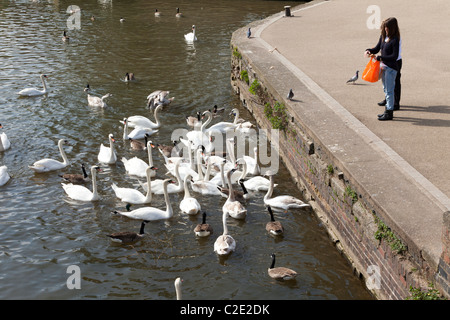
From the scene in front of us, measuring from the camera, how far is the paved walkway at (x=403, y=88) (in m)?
9.04

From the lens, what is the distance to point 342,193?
10.3m

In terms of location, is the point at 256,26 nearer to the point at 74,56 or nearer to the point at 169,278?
the point at 74,56

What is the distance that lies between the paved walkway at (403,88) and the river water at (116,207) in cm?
183

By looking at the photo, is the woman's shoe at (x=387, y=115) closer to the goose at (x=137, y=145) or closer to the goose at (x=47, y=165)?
the goose at (x=137, y=145)

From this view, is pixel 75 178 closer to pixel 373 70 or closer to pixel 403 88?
pixel 373 70

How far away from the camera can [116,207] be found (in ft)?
40.5

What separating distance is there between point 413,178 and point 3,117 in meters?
12.9

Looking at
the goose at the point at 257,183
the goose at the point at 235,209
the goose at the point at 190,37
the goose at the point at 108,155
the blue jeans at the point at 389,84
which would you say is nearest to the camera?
the goose at the point at 235,209

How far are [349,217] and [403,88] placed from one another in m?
5.74

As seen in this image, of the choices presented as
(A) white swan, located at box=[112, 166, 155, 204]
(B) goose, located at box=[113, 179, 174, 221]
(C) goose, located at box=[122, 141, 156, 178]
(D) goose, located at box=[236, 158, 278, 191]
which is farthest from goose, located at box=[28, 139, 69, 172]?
(D) goose, located at box=[236, 158, 278, 191]

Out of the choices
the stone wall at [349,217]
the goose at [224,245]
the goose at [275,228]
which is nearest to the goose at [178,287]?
the goose at [224,245]

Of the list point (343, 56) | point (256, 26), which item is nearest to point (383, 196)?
point (343, 56)

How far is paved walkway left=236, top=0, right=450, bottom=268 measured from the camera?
904 centimetres

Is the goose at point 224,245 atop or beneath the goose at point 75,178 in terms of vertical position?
beneath
